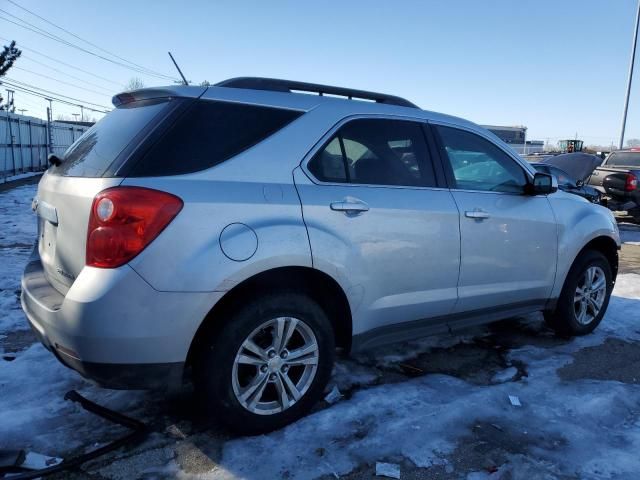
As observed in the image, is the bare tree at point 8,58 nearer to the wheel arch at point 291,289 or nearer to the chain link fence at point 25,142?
the chain link fence at point 25,142

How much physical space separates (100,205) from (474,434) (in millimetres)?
2323

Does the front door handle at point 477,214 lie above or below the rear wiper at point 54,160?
below

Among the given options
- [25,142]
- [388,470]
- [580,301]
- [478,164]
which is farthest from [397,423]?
[25,142]

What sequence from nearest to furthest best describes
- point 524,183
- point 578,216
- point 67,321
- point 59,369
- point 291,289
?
point 67,321 < point 291,289 < point 59,369 < point 524,183 < point 578,216

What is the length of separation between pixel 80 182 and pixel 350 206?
1.41 m

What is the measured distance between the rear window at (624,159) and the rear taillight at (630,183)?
5.20 ft

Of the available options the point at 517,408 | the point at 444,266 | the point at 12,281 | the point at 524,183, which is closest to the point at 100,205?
the point at 444,266

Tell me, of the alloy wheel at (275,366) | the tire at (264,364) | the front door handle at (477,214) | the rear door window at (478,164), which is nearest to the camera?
the tire at (264,364)

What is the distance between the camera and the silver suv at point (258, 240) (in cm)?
236

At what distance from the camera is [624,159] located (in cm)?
1391

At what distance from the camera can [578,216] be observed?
173 inches

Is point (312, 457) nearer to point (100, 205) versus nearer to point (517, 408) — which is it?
point (517, 408)

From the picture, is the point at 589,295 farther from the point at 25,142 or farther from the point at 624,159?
the point at 25,142

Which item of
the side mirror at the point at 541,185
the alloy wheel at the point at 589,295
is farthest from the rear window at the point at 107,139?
the alloy wheel at the point at 589,295
